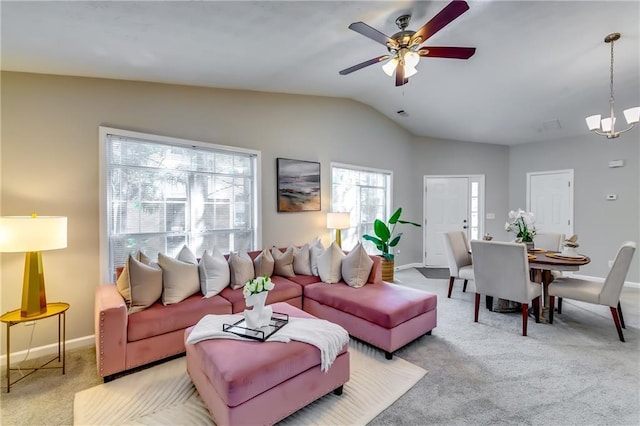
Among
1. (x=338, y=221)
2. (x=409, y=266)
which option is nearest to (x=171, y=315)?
(x=338, y=221)

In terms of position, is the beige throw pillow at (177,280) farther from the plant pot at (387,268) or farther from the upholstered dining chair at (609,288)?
the upholstered dining chair at (609,288)

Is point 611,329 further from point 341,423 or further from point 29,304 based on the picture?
point 29,304

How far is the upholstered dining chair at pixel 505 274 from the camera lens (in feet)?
9.52

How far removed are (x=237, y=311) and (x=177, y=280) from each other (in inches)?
23.9

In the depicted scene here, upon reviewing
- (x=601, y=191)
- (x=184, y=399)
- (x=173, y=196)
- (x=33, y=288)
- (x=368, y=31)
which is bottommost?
(x=184, y=399)

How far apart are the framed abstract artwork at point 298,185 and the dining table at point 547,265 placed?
283cm

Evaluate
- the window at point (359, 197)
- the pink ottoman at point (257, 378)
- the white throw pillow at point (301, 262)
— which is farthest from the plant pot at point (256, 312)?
the window at point (359, 197)

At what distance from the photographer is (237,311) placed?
2.72 meters

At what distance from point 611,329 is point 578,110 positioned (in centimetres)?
315

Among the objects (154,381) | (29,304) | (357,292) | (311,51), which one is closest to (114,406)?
(154,381)

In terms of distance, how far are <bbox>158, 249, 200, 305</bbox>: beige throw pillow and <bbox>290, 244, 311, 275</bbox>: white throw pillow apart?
118cm

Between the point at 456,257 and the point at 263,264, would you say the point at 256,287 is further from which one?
the point at 456,257

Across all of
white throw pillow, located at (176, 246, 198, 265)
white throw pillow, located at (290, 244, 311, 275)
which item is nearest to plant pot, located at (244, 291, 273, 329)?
white throw pillow, located at (176, 246, 198, 265)

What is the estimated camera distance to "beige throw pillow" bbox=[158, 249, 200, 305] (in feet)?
8.32
